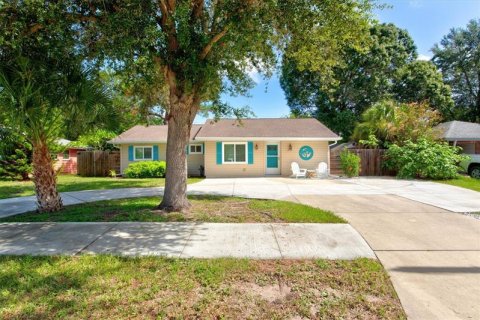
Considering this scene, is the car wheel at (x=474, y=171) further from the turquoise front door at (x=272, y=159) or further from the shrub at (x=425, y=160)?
the turquoise front door at (x=272, y=159)

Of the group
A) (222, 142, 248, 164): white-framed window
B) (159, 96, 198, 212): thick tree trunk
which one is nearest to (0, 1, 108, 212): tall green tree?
(159, 96, 198, 212): thick tree trunk

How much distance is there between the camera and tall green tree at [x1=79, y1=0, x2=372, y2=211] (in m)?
5.87

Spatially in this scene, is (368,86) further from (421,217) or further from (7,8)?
(7,8)

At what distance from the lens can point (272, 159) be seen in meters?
18.3

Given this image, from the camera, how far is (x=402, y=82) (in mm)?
27422

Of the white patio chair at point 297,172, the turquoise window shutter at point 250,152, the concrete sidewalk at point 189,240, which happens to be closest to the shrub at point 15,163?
the concrete sidewalk at point 189,240

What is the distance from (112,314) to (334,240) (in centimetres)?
369

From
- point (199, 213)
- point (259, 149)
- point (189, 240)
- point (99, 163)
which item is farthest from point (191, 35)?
point (99, 163)

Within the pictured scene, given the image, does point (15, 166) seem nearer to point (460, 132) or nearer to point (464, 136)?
point (464, 136)

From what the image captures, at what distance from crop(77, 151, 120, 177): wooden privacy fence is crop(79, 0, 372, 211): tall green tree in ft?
47.4

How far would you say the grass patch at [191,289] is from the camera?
301 centimetres

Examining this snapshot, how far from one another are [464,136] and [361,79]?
10.8 metres

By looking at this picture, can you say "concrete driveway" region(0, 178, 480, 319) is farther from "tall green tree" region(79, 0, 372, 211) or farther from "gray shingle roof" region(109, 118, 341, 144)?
"gray shingle roof" region(109, 118, 341, 144)

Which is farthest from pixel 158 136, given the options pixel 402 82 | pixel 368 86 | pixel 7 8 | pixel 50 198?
pixel 402 82
